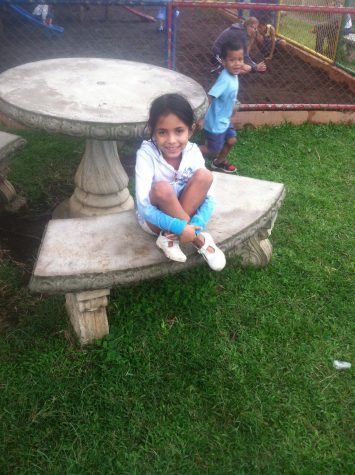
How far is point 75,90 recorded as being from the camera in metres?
2.92

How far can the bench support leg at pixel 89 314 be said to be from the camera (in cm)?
225

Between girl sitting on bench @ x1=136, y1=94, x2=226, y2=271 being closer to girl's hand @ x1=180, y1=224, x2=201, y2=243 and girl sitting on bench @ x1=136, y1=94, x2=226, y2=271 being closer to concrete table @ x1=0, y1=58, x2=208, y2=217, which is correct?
girl's hand @ x1=180, y1=224, x2=201, y2=243

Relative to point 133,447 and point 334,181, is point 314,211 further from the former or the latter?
point 133,447

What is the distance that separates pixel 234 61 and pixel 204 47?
14.1ft

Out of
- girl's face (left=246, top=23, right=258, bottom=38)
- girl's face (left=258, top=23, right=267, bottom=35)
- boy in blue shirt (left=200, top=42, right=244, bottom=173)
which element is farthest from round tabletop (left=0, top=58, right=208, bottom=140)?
girl's face (left=258, top=23, right=267, bottom=35)

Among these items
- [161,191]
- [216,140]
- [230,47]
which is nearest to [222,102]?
[216,140]

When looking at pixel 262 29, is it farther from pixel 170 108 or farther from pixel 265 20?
pixel 170 108

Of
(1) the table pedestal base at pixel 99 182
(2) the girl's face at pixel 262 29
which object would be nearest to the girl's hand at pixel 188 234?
(1) the table pedestal base at pixel 99 182

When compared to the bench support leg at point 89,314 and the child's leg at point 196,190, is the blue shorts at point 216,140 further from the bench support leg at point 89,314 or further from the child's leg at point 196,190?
the bench support leg at point 89,314

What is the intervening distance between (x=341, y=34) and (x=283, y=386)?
520cm

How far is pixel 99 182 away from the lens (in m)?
3.32

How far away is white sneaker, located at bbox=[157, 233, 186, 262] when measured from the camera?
220 centimetres

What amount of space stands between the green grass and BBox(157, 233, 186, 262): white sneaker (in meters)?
0.55

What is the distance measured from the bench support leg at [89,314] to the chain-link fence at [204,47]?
10.2ft
